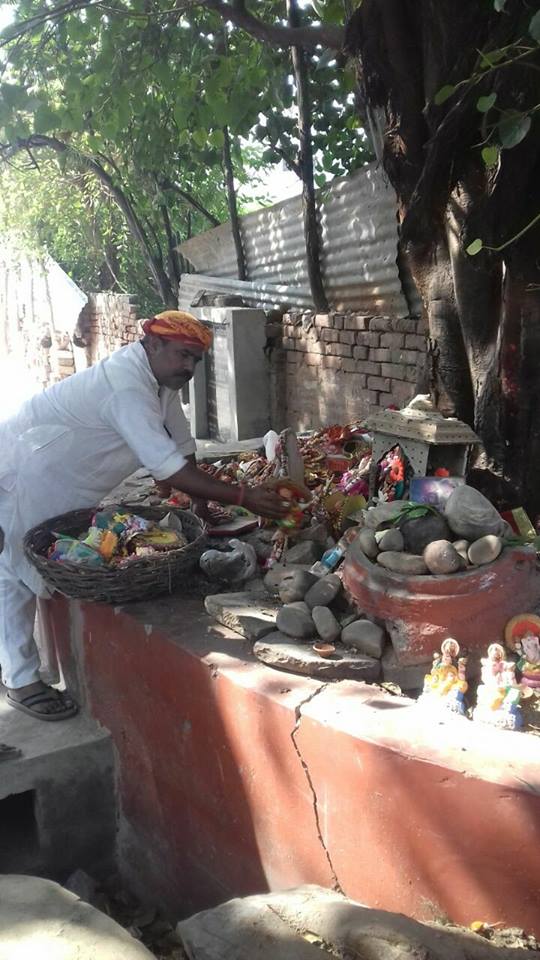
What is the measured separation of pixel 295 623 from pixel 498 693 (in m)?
0.71

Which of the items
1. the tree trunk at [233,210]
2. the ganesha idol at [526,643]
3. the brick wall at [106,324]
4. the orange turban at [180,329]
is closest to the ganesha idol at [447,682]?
the ganesha idol at [526,643]

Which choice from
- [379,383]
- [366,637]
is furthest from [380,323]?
[366,637]

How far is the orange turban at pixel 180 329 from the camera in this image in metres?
3.16

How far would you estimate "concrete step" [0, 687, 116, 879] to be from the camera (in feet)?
10.7

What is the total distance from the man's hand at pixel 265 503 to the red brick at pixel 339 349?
3381mm

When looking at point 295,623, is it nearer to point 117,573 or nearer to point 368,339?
point 117,573

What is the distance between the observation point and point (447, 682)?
7.82 feet

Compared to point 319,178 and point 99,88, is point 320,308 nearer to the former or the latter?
point 319,178

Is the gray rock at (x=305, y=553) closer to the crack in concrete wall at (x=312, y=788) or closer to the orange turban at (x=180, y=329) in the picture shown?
the orange turban at (x=180, y=329)

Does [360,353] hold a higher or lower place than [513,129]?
lower

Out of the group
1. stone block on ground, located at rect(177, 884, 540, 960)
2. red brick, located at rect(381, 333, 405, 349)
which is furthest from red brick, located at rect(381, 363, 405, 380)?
stone block on ground, located at rect(177, 884, 540, 960)

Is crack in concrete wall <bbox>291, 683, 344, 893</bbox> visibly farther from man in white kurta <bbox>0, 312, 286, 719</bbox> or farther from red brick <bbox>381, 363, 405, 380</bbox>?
red brick <bbox>381, 363, 405, 380</bbox>

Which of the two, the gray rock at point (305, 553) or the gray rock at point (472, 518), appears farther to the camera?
the gray rock at point (305, 553)

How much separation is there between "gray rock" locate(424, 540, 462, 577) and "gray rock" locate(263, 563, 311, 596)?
69 cm
